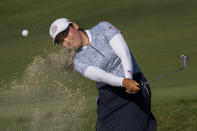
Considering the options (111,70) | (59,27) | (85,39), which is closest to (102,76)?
(111,70)

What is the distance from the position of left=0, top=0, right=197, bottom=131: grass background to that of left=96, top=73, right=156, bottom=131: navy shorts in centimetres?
156

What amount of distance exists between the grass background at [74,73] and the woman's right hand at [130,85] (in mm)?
2055

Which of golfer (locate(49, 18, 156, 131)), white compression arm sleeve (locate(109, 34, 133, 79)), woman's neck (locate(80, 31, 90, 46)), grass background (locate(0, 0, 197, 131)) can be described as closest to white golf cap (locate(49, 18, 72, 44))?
golfer (locate(49, 18, 156, 131))

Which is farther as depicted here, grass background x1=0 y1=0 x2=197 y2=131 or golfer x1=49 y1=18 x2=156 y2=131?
grass background x1=0 y1=0 x2=197 y2=131

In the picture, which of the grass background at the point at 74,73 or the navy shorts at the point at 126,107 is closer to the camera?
the navy shorts at the point at 126,107

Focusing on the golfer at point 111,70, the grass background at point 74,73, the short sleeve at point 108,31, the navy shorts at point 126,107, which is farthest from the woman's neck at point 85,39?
the grass background at point 74,73

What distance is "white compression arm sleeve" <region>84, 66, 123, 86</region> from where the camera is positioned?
482 centimetres

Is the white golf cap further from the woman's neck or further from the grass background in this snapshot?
the grass background

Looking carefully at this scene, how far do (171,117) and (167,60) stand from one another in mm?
3405

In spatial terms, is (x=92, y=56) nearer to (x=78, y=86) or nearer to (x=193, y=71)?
(x=78, y=86)

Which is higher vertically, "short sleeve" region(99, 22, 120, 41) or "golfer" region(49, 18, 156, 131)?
"short sleeve" region(99, 22, 120, 41)

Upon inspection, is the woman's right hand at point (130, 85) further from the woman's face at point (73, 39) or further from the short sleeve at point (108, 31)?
the woman's face at point (73, 39)

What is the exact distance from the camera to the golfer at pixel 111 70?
4.88m

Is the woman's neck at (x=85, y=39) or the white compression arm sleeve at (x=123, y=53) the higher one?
the woman's neck at (x=85, y=39)
